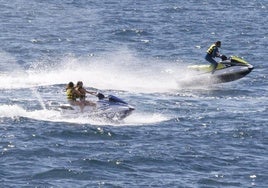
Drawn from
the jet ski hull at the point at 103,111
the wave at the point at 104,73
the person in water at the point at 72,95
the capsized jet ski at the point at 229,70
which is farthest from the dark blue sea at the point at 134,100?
the person in water at the point at 72,95

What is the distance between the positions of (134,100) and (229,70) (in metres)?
6.36

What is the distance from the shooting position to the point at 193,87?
151 ft

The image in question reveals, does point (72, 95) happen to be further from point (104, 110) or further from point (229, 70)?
point (229, 70)

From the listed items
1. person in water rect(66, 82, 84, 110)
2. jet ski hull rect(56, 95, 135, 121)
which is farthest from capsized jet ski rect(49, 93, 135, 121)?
person in water rect(66, 82, 84, 110)

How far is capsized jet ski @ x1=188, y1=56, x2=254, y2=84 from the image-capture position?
4534 centimetres

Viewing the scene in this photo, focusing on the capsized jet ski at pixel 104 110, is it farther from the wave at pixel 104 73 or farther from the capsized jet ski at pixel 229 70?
the capsized jet ski at pixel 229 70

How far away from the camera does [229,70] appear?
149 ft

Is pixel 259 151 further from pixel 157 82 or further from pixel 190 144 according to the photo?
pixel 157 82

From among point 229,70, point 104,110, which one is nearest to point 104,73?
point 229,70

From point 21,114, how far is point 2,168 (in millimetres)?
8009

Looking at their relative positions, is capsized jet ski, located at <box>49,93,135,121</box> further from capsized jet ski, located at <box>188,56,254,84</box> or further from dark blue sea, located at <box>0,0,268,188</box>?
capsized jet ski, located at <box>188,56,254,84</box>

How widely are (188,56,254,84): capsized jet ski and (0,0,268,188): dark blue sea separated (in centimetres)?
49

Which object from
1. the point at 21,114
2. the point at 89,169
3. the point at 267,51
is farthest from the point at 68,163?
the point at 267,51

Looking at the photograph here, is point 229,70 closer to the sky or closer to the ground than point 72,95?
closer to the sky
